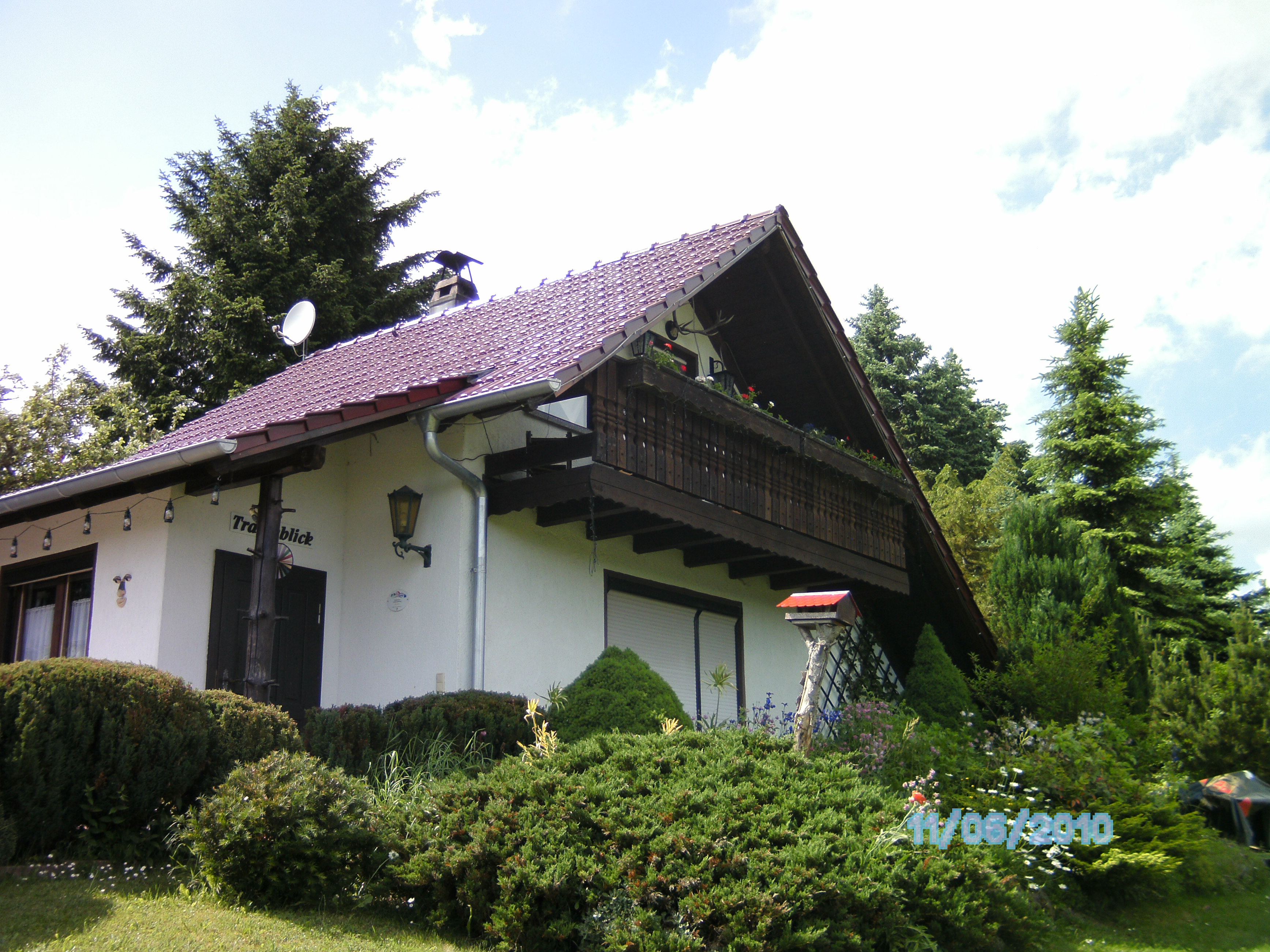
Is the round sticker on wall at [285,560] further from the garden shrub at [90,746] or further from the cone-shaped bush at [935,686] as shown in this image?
the cone-shaped bush at [935,686]

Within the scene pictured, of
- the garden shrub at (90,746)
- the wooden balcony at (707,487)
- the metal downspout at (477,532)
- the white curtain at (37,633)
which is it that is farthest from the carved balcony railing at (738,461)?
the white curtain at (37,633)

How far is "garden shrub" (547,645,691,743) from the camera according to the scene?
29.4 feet

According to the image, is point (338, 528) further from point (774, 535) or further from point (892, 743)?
point (892, 743)

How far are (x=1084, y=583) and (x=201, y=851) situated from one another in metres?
13.8

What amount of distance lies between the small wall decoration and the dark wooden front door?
734mm

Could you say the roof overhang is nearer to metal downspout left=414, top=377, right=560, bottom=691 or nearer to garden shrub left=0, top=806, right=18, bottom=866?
metal downspout left=414, top=377, right=560, bottom=691

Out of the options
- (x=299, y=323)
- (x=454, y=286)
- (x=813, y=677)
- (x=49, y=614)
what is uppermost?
(x=454, y=286)

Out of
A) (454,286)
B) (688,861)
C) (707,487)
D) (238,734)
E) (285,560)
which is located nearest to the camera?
(688,861)

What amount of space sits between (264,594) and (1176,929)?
24.0ft

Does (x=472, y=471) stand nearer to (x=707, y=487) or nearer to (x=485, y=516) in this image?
(x=485, y=516)

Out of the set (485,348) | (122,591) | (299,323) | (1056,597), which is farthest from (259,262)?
(1056,597)

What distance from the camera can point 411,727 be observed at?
786 cm

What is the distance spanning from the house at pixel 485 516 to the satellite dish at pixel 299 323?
68 centimetres
